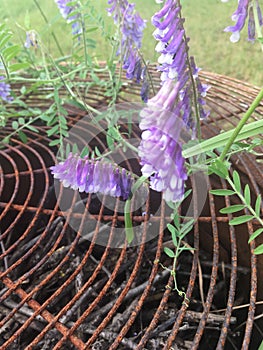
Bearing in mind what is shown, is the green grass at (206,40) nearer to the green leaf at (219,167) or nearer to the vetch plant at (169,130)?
the vetch plant at (169,130)

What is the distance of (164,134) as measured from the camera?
0.55 meters

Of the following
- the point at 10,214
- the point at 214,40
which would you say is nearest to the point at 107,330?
the point at 10,214

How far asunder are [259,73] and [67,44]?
1.14 metres

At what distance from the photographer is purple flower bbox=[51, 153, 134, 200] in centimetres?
77

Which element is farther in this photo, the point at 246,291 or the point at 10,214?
the point at 10,214

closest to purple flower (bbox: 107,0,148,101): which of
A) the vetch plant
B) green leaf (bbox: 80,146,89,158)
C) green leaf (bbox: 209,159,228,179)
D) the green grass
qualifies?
the vetch plant

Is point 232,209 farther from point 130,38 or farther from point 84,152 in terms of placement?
point 130,38

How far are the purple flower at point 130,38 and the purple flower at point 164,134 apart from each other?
372 millimetres

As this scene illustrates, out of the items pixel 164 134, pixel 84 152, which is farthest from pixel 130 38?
pixel 164 134

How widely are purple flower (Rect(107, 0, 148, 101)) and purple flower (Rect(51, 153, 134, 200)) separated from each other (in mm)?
236

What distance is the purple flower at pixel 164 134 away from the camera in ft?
1.78

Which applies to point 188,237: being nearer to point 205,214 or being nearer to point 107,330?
point 205,214

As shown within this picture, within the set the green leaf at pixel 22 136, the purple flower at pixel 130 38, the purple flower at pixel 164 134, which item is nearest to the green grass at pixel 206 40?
the green leaf at pixel 22 136

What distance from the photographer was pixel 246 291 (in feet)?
3.48
